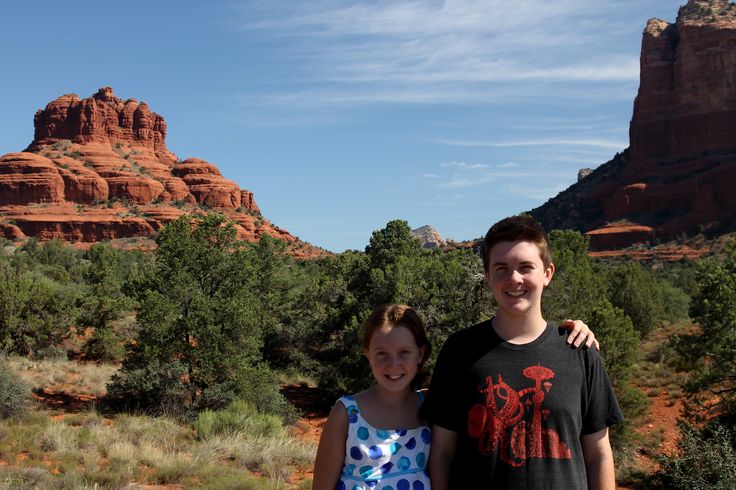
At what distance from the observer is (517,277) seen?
2.71m

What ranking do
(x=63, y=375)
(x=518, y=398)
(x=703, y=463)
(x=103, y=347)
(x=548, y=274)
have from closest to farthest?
1. (x=518, y=398)
2. (x=548, y=274)
3. (x=703, y=463)
4. (x=63, y=375)
5. (x=103, y=347)

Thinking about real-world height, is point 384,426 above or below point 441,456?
above

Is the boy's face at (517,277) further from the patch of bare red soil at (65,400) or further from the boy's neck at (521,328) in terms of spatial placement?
the patch of bare red soil at (65,400)

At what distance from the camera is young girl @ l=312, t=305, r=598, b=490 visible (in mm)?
2934

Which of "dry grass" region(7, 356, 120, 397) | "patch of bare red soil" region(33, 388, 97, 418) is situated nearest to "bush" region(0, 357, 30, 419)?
"patch of bare red soil" region(33, 388, 97, 418)

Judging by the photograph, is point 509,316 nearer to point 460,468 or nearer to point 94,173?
point 460,468

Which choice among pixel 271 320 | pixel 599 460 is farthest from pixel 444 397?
pixel 271 320

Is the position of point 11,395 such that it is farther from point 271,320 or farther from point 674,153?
point 674,153

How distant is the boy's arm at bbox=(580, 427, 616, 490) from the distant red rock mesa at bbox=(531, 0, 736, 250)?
324ft

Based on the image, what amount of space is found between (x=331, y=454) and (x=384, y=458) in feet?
0.83

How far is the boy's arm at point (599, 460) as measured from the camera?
2760 millimetres

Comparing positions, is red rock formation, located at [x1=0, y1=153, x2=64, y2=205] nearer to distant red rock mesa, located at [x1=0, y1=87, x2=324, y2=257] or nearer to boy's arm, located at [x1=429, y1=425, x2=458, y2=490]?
distant red rock mesa, located at [x1=0, y1=87, x2=324, y2=257]

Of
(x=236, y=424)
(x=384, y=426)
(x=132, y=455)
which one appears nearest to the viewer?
(x=384, y=426)

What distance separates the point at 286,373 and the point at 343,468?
20942 mm
